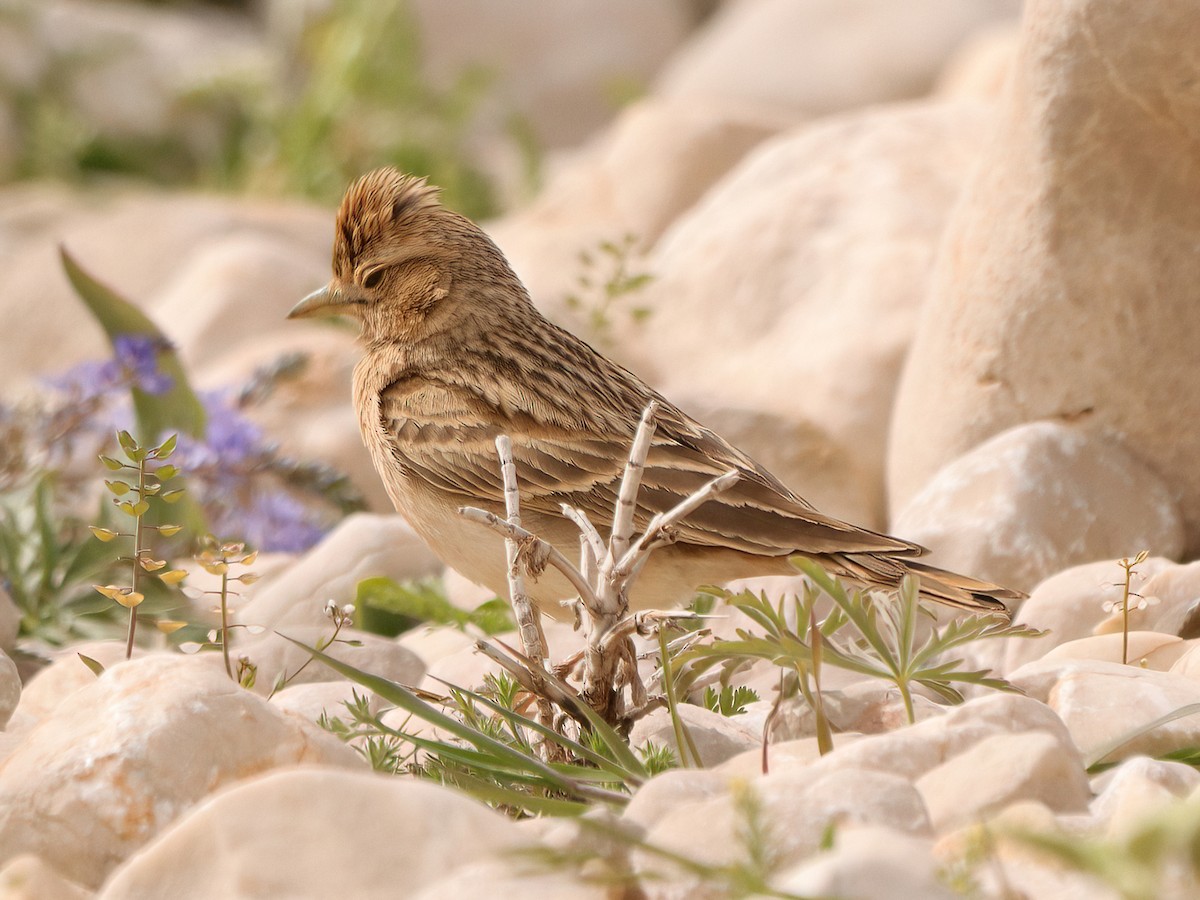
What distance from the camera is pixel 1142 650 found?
3.35 metres

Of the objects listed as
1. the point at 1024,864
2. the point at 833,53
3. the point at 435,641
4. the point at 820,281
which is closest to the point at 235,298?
the point at 820,281

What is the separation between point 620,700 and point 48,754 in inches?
40.8

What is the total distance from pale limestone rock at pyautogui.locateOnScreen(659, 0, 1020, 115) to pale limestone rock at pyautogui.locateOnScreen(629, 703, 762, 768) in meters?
12.2

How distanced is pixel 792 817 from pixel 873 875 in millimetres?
417

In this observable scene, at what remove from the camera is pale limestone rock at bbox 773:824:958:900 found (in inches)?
64.0

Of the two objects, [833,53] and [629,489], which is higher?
[833,53]

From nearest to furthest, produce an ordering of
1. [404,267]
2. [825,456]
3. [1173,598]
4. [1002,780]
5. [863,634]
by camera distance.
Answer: [1002,780], [863,634], [1173,598], [404,267], [825,456]

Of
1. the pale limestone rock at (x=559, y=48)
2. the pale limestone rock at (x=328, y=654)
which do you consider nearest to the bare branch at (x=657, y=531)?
the pale limestone rock at (x=328, y=654)

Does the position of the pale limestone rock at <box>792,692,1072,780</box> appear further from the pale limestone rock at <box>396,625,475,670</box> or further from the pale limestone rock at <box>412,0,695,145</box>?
the pale limestone rock at <box>412,0,695,145</box>

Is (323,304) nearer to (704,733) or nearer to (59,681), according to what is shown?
(59,681)

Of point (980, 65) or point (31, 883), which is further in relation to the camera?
point (980, 65)

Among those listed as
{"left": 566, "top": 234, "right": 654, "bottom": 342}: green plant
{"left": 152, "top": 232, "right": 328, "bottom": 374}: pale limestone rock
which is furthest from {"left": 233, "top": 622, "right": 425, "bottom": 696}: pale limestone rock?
{"left": 152, "top": 232, "right": 328, "bottom": 374}: pale limestone rock

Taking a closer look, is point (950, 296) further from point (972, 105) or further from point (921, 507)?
point (972, 105)

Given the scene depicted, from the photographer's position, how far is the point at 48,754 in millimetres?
2463
